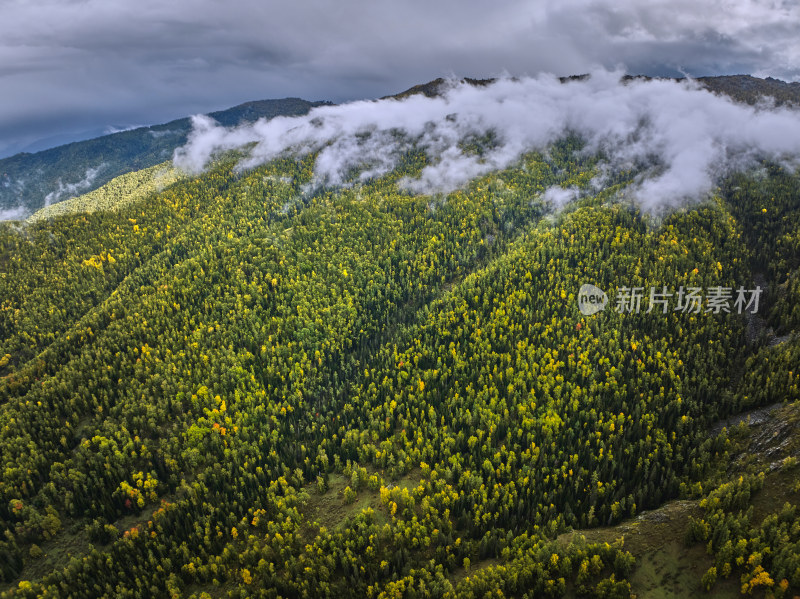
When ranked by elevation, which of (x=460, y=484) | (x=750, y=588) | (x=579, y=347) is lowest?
(x=460, y=484)

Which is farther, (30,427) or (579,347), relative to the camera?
(579,347)

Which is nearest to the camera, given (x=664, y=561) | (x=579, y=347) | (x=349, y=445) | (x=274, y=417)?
(x=664, y=561)

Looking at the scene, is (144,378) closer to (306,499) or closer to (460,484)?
(306,499)

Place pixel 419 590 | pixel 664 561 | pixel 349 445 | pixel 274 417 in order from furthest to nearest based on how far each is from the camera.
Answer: pixel 274 417
pixel 349 445
pixel 419 590
pixel 664 561

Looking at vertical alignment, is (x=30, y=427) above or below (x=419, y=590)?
above

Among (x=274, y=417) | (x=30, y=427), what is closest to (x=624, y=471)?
(x=274, y=417)

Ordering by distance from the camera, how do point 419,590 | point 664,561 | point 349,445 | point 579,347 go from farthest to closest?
Result: 1. point 579,347
2. point 349,445
3. point 419,590
4. point 664,561

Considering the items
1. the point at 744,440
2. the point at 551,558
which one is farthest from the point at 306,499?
the point at 744,440

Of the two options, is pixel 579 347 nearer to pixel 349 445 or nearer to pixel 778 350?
pixel 778 350

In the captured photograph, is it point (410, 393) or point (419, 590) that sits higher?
point (410, 393)
